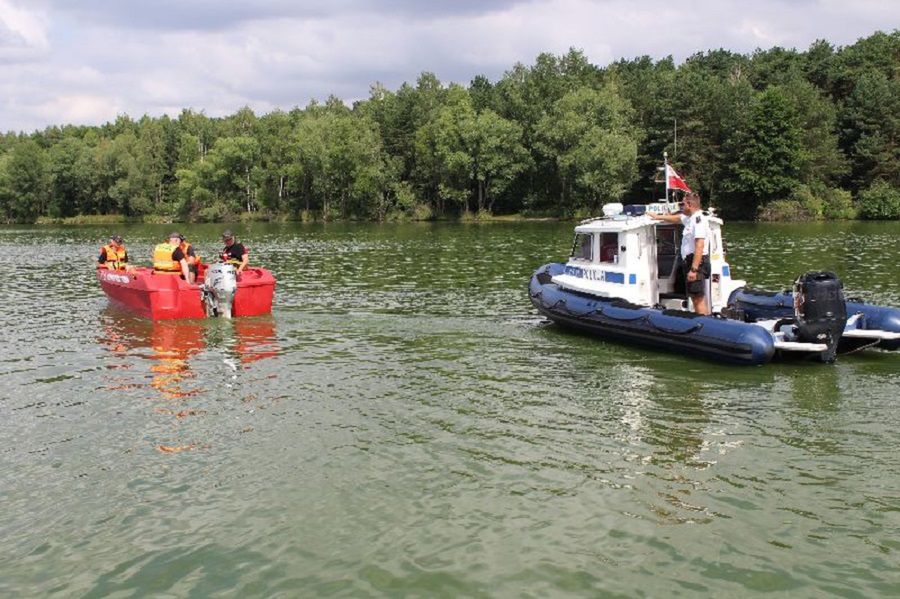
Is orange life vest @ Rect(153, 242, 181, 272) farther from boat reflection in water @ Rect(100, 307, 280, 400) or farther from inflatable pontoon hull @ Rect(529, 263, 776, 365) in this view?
inflatable pontoon hull @ Rect(529, 263, 776, 365)

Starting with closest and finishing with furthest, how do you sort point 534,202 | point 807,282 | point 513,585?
point 513,585, point 807,282, point 534,202

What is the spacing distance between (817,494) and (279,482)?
228 inches

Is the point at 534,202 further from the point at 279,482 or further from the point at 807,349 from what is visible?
the point at 279,482

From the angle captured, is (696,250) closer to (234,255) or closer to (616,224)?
(616,224)

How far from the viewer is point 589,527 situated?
7.77 meters

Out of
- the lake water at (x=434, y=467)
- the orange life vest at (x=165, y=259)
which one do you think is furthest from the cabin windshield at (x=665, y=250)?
the orange life vest at (x=165, y=259)

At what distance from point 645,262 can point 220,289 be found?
389 inches

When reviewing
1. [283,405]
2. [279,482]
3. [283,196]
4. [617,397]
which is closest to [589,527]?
[279,482]

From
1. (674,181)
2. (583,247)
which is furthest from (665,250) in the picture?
(583,247)

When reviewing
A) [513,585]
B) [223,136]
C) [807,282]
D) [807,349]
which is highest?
[223,136]

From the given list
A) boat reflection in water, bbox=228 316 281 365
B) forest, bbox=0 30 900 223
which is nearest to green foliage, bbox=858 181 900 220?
forest, bbox=0 30 900 223

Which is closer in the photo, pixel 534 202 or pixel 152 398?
pixel 152 398

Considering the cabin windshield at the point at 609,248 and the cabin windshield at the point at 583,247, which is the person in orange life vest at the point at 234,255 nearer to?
the cabin windshield at the point at 583,247

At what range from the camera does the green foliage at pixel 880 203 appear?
65000 mm
